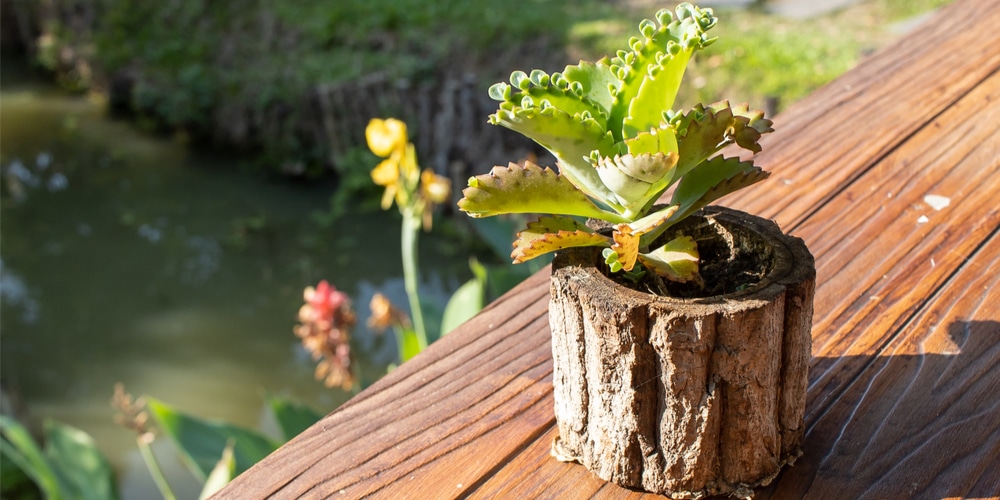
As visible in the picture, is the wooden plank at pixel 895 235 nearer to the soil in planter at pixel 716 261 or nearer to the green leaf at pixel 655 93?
the soil in planter at pixel 716 261

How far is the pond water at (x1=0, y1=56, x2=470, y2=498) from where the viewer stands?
4.05 m

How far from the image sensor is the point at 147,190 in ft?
19.4

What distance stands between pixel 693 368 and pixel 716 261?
0.14m

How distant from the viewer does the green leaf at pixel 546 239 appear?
25.3 inches

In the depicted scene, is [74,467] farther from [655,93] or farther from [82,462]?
[655,93]

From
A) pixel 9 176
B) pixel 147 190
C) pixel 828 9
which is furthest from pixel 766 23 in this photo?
pixel 9 176

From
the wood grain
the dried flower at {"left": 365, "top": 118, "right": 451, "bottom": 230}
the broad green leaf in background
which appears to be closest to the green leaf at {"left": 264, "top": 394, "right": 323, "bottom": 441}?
the broad green leaf in background

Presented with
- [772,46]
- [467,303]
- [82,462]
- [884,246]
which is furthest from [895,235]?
[772,46]

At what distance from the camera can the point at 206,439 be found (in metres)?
2.06

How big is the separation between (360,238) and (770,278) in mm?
4688

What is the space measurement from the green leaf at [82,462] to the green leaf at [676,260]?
199cm

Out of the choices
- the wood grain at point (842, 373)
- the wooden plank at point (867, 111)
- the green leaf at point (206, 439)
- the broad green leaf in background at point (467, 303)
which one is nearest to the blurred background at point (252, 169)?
the wooden plank at point (867, 111)

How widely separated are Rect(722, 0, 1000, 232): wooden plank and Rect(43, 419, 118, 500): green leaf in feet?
6.02

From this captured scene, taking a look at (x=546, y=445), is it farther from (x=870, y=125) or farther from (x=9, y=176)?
(x=9, y=176)
